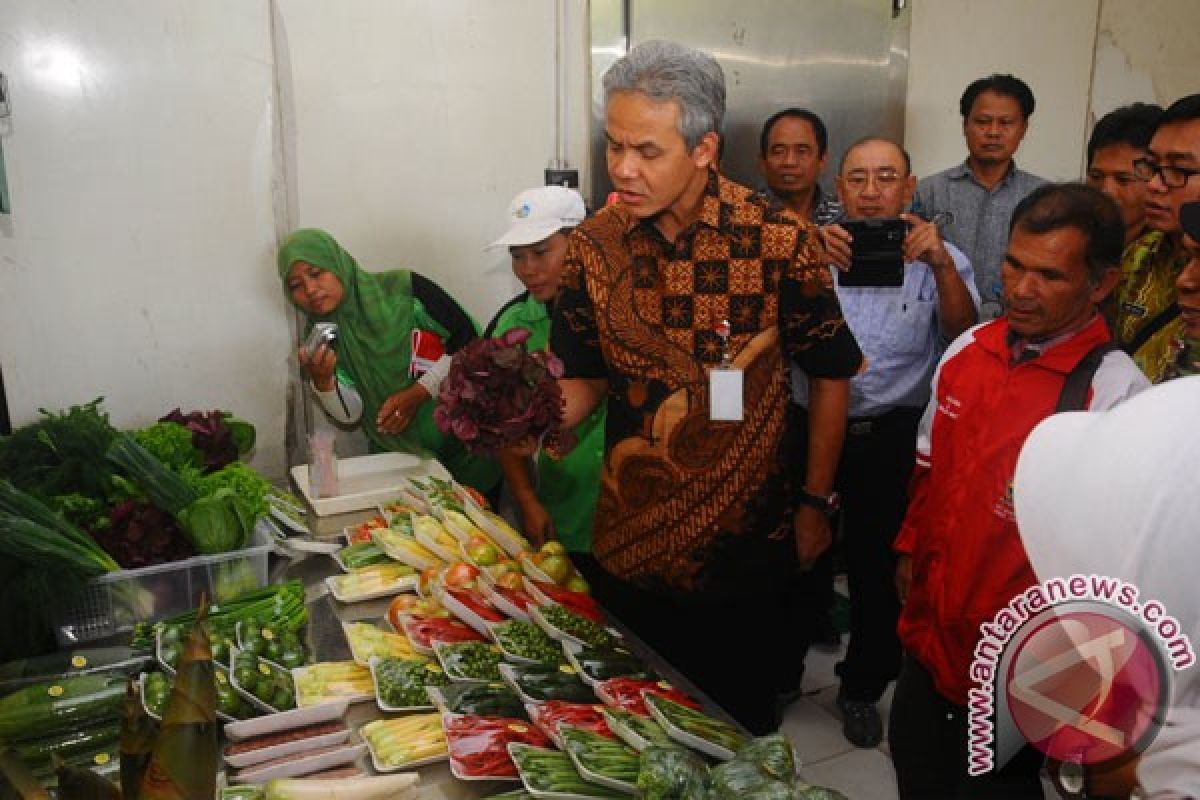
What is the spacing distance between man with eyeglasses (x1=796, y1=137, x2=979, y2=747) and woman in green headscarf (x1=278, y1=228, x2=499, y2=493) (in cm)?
124

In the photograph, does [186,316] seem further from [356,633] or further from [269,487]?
[356,633]

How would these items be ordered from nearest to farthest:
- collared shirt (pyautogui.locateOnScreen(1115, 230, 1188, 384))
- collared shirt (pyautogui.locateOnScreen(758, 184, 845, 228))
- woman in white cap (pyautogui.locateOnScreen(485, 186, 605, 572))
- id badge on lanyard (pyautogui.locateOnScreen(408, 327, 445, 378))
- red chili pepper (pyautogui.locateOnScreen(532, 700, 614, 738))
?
red chili pepper (pyautogui.locateOnScreen(532, 700, 614, 738)), collared shirt (pyautogui.locateOnScreen(1115, 230, 1188, 384)), woman in white cap (pyautogui.locateOnScreen(485, 186, 605, 572)), collared shirt (pyautogui.locateOnScreen(758, 184, 845, 228)), id badge on lanyard (pyautogui.locateOnScreen(408, 327, 445, 378))

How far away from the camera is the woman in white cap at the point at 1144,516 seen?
2.59 ft

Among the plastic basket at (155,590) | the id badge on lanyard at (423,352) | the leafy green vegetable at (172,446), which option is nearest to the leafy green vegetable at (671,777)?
the plastic basket at (155,590)

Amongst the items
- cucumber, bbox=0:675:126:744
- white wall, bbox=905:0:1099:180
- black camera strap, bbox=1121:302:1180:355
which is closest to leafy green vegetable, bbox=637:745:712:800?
cucumber, bbox=0:675:126:744

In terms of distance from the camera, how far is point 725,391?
1.78 m

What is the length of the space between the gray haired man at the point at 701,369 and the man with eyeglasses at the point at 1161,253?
657 mm

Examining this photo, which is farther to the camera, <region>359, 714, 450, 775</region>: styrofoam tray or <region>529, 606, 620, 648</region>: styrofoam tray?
<region>529, 606, 620, 648</region>: styrofoam tray

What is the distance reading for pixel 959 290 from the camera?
8.57 ft

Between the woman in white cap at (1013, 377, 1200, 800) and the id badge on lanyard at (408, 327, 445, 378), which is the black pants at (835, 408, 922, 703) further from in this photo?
the woman in white cap at (1013, 377, 1200, 800)

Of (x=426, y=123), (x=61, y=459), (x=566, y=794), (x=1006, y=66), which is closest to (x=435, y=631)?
(x=566, y=794)

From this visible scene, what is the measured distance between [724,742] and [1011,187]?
2775 mm

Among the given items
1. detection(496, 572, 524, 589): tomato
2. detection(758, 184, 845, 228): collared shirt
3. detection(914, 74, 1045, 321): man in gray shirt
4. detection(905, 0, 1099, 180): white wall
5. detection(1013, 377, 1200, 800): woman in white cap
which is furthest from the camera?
detection(905, 0, 1099, 180): white wall

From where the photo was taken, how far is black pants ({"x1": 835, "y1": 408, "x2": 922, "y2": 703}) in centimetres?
287
